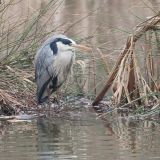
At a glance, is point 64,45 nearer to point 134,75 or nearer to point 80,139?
point 134,75

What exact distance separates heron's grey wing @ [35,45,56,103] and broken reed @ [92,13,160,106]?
874 millimetres

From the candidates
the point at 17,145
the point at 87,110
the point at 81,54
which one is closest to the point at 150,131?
the point at 17,145

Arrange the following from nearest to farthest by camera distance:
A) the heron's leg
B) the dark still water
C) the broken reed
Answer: the dark still water
the broken reed
the heron's leg

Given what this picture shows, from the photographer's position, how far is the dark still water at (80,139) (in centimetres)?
700

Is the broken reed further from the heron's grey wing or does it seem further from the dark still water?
the heron's grey wing

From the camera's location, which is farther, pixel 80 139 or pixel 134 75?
pixel 134 75

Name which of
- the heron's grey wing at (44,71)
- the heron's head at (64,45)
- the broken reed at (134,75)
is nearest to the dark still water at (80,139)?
the broken reed at (134,75)

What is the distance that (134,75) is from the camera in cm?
1009

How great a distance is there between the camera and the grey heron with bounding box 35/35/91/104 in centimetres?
1038

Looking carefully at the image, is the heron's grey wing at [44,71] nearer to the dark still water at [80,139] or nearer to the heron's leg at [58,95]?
the heron's leg at [58,95]

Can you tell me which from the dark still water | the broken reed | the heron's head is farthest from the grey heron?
the dark still water

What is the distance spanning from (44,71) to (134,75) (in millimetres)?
1231

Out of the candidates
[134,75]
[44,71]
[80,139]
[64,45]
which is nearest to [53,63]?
[44,71]

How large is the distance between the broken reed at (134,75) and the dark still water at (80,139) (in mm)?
560
